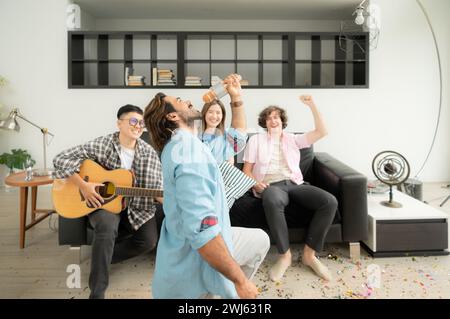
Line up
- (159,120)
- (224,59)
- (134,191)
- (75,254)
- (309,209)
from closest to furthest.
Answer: (159,120)
(134,191)
(309,209)
(75,254)
(224,59)

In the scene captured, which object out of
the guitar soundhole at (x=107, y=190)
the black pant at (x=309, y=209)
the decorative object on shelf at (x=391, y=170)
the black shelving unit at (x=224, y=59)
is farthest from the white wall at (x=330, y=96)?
the guitar soundhole at (x=107, y=190)

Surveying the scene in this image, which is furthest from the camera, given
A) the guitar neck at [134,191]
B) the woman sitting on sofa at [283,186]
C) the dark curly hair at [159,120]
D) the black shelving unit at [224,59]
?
the black shelving unit at [224,59]

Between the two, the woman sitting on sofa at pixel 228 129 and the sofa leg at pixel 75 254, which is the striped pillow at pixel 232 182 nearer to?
the woman sitting on sofa at pixel 228 129

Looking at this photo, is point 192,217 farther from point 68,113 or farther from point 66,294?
point 68,113

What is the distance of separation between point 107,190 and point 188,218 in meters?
1.25

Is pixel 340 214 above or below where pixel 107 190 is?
below

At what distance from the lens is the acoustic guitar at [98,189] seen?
1.94 m

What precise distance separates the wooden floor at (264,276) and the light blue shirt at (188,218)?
34.0 inches

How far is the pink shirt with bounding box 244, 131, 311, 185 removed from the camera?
2.37m

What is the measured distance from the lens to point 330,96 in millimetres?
4262

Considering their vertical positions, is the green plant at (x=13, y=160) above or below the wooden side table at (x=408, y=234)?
above

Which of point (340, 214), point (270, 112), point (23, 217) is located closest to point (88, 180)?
point (23, 217)

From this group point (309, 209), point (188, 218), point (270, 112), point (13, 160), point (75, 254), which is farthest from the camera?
point (13, 160)

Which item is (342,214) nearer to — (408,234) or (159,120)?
(408,234)
